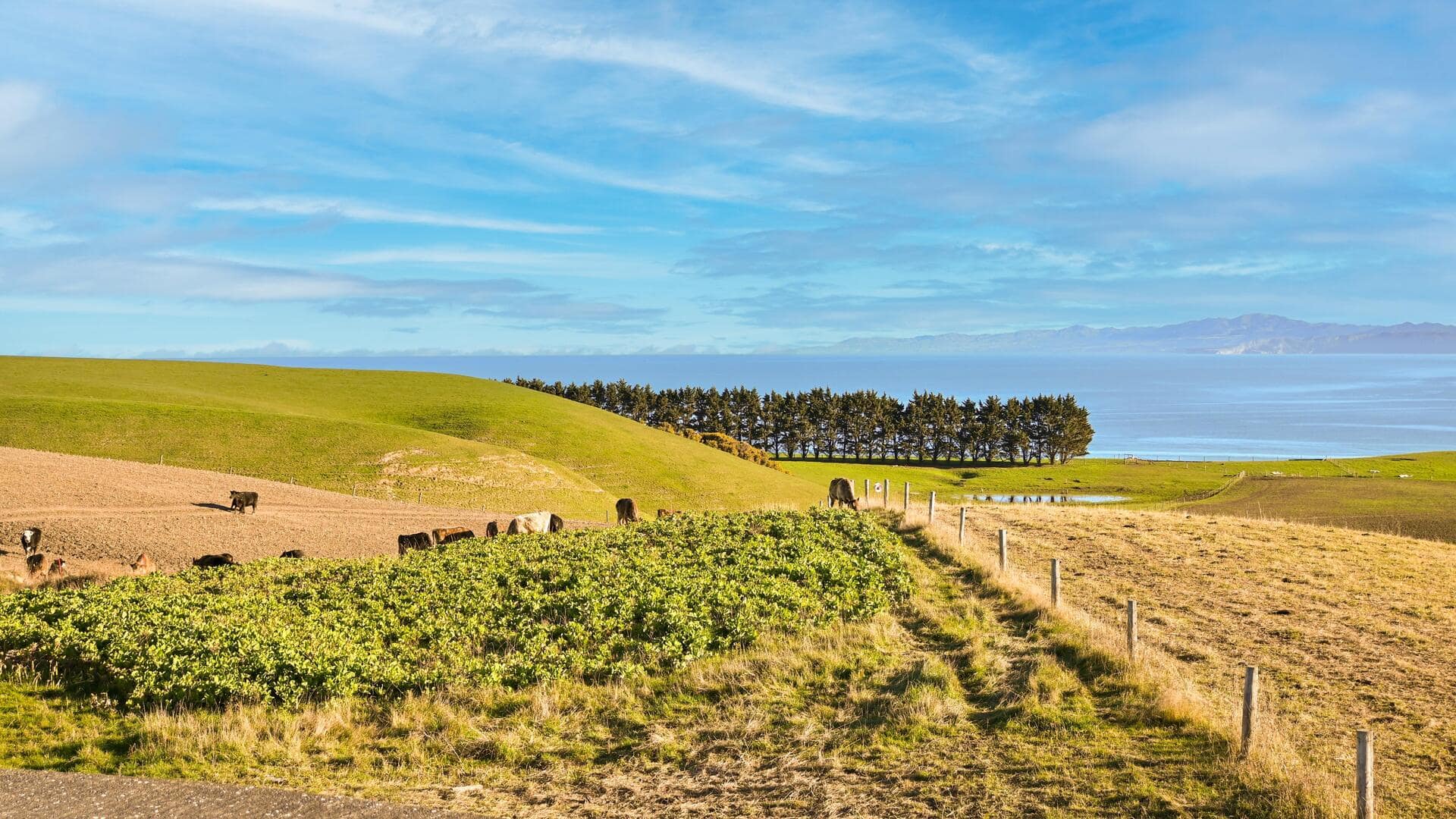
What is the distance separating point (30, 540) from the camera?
112ft

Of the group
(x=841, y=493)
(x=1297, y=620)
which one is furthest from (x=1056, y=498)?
(x=1297, y=620)

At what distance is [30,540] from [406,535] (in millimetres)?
13787

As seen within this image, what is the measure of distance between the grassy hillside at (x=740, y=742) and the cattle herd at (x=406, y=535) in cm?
1569

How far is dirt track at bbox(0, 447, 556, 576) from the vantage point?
3597 cm

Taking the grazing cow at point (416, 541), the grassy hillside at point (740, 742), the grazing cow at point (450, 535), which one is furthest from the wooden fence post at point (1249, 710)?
the grazing cow at point (416, 541)

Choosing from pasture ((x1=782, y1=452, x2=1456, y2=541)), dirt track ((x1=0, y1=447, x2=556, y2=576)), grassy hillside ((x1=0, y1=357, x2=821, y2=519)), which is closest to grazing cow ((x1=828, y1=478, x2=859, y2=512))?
pasture ((x1=782, y1=452, x2=1456, y2=541))

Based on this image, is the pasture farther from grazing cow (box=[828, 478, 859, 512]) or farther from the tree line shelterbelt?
grazing cow (box=[828, 478, 859, 512])

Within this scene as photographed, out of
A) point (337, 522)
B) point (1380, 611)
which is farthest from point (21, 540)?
point (1380, 611)

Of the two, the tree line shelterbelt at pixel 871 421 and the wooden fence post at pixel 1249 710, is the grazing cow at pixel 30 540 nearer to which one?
the wooden fence post at pixel 1249 710

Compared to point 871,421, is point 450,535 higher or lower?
lower

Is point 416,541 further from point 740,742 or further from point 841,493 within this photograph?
point 740,742

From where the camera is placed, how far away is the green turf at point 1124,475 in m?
107

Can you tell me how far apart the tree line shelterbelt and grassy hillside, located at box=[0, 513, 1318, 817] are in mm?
135586

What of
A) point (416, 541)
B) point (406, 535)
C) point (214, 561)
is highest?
point (406, 535)
